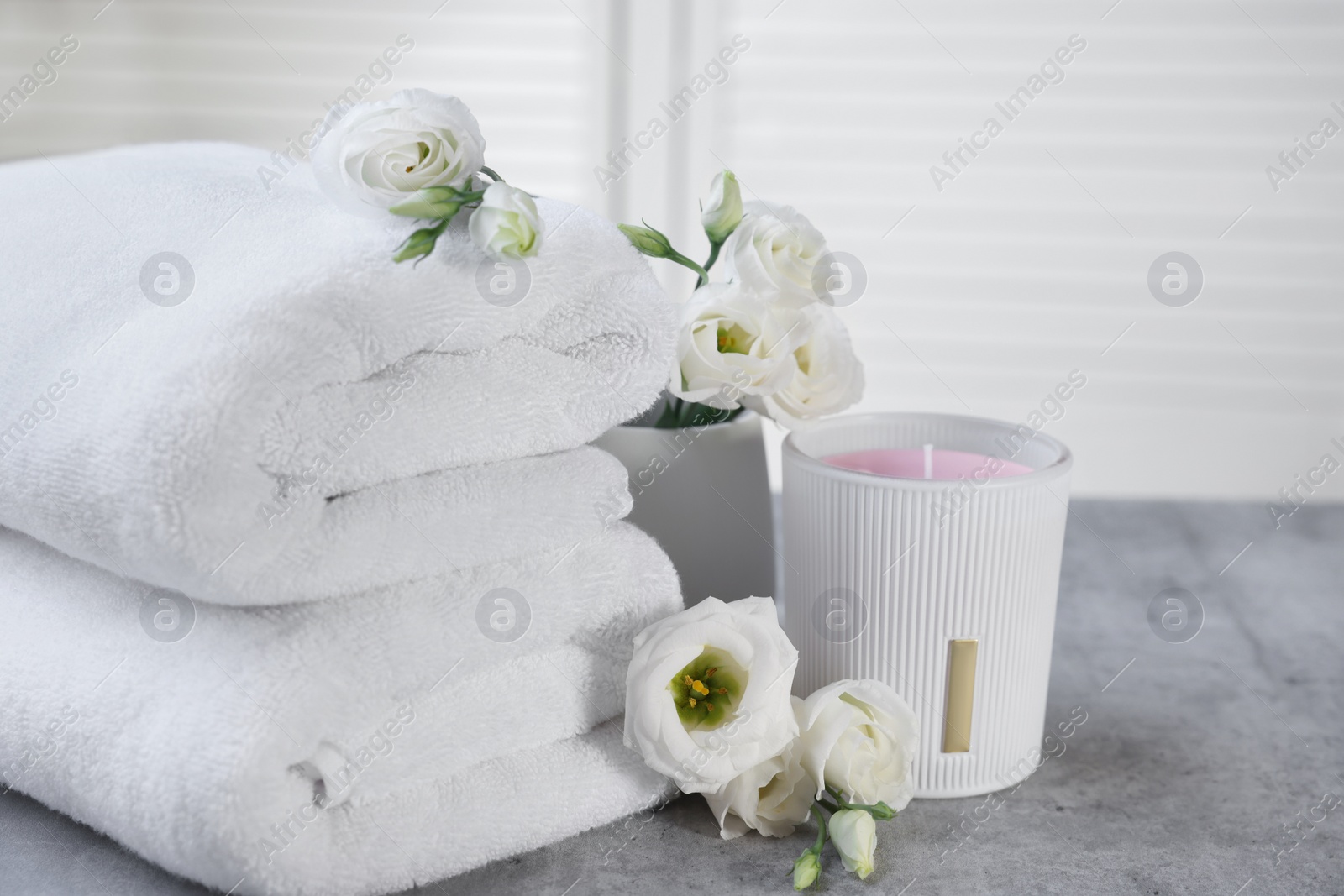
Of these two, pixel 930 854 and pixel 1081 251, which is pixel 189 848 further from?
pixel 1081 251

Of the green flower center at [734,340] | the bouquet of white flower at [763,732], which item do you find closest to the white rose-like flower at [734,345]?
the green flower center at [734,340]

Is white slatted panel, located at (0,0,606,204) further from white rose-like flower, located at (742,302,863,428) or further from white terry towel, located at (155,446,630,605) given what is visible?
white terry towel, located at (155,446,630,605)

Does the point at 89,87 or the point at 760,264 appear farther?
the point at 89,87

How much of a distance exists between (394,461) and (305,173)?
195 millimetres

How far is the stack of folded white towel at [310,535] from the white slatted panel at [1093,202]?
0.76 metres

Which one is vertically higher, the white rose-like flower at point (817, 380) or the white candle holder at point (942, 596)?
the white rose-like flower at point (817, 380)

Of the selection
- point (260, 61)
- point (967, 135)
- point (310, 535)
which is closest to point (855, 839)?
point (310, 535)

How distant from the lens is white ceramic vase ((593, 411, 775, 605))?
2.02 ft

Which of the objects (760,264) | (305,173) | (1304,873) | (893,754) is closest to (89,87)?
(305,173)

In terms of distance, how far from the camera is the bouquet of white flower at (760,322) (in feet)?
1.87

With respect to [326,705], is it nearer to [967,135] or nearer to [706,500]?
[706,500]

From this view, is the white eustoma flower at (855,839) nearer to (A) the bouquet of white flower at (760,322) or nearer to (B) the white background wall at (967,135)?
(A) the bouquet of white flower at (760,322)

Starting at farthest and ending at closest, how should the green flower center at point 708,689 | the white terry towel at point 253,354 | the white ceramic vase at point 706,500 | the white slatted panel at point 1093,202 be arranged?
the white slatted panel at point 1093,202 → the white ceramic vase at point 706,500 → the green flower center at point 708,689 → the white terry towel at point 253,354

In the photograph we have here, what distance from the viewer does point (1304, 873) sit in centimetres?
51
